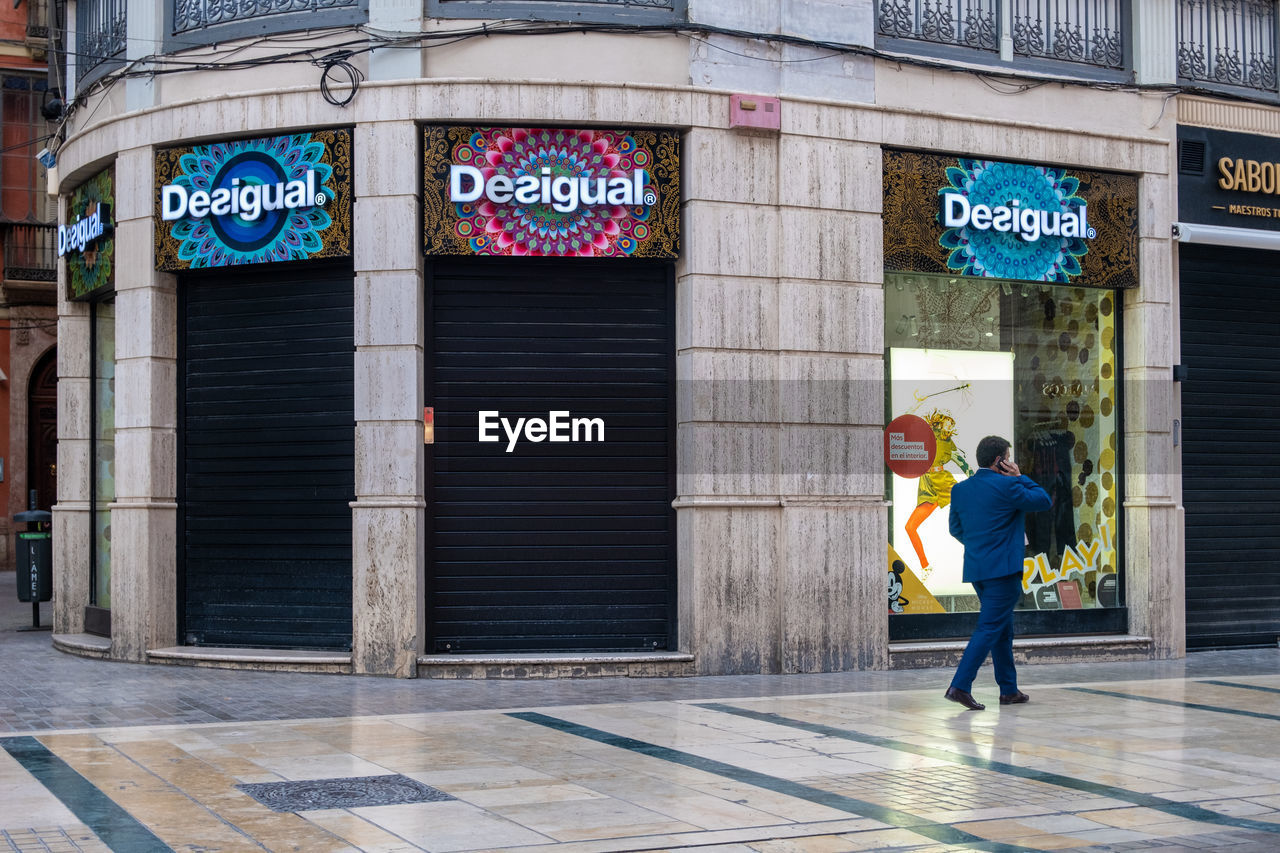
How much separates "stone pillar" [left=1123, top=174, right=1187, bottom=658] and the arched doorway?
2229 cm

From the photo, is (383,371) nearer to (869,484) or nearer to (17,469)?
(869,484)

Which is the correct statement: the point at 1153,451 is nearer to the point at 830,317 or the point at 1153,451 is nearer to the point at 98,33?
the point at 830,317

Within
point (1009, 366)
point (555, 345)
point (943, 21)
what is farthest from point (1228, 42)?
point (555, 345)

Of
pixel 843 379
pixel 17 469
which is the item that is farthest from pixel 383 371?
pixel 17 469

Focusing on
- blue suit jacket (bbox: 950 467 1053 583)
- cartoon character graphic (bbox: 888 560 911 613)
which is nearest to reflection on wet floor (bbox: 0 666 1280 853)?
blue suit jacket (bbox: 950 467 1053 583)

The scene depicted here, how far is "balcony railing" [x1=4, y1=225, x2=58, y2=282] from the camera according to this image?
29.0 meters

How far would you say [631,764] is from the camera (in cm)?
821

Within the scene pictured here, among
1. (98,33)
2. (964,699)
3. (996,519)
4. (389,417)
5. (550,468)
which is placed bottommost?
(964,699)

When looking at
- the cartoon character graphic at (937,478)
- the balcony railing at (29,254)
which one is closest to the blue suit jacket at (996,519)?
the cartoon character graphic at (937,478)

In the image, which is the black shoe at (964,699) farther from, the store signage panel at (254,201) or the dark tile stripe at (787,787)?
the store signage panel at (254,201)

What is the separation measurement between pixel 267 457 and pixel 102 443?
3.15 m

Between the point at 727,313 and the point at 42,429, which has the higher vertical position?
the point at 727,313

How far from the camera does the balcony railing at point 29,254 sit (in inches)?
1143

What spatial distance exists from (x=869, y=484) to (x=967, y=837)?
6.74 metres
